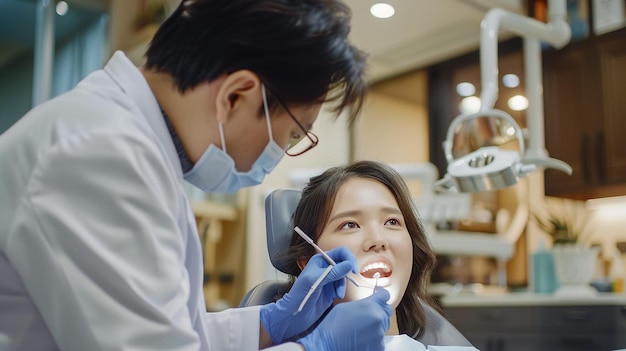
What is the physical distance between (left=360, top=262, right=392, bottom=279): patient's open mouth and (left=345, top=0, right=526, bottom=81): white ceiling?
5.96ft

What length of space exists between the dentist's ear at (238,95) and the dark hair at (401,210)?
654mm

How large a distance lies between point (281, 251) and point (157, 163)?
31.0 inches

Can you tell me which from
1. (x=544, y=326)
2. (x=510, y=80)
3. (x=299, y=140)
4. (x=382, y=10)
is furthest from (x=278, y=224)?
(x=510, y=80)

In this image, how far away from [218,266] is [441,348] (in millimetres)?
2679

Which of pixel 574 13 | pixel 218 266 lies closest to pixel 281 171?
pixel 218 266

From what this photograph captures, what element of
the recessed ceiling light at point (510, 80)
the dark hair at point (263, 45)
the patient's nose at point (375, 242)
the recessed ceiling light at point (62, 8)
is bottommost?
the patient's nose at point (375, 242)

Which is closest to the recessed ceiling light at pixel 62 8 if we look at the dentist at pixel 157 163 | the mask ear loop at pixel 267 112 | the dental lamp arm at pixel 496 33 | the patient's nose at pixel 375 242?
the dental lamp arm at pixel 496 33

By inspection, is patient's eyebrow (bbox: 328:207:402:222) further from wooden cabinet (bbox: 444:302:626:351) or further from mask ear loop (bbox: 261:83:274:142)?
wooden cabinet (bbox: 444:302:626:351)

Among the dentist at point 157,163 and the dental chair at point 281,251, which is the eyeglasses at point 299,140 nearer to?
the dentist at point 157,163

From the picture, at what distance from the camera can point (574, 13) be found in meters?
3.84

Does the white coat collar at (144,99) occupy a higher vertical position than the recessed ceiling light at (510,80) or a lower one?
lower

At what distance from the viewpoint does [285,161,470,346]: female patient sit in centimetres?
146

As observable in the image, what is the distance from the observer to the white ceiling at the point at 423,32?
133 inches

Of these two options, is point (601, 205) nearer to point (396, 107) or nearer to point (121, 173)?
point (396, 107)
